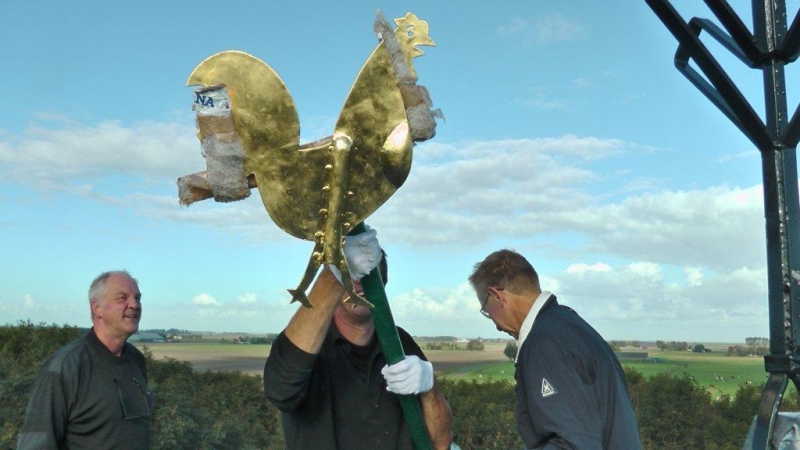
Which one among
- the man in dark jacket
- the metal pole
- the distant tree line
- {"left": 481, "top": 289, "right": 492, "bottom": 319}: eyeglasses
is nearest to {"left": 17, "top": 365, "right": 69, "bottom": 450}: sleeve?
the man in dark jacket

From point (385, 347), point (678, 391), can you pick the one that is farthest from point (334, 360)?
point (678, 391)

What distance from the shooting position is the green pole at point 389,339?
78.2 inches

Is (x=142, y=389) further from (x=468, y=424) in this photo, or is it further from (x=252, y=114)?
Answer: (x=468, y=424)

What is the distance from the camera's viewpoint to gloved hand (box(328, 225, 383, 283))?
188cm

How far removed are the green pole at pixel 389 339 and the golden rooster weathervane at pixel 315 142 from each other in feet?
0.48

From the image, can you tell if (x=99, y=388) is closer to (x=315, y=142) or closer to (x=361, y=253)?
(x=361, y=253)

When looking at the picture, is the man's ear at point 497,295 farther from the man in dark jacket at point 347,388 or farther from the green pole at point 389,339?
the green pole at point 389,339

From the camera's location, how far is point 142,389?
11.6 feet

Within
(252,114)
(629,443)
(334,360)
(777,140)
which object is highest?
(777,140)

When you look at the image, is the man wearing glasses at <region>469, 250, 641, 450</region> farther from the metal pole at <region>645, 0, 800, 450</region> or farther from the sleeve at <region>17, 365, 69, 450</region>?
the sleeve at <region>17, 365, 69, 450</region>

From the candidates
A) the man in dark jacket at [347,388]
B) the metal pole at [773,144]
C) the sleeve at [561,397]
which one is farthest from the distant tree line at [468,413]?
the sleeve at [561,397]

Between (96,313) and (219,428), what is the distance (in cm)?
355

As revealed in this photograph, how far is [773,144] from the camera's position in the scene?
2.73 m

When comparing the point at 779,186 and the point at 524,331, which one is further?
the point at 779,186
